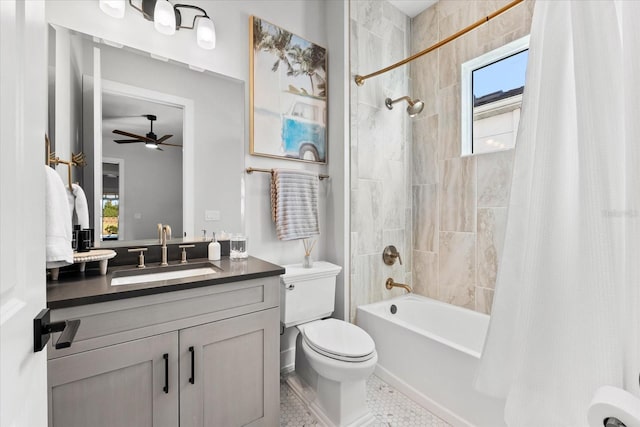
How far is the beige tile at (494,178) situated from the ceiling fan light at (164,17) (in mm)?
2148

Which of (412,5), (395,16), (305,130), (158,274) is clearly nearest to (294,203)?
(305,130)

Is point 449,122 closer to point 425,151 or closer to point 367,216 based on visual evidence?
point 425,151

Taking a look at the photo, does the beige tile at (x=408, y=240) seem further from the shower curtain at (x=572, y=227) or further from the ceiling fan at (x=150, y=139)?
the ceiling fan at (x=150, y=139)

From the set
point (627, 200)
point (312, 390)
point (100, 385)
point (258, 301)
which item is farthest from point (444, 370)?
point (100, 385)

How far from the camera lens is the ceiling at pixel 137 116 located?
1493 mm

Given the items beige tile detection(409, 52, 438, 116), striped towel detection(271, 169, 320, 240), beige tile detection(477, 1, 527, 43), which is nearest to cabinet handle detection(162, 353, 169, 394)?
striped towel detection(271, 169, 320, 240)

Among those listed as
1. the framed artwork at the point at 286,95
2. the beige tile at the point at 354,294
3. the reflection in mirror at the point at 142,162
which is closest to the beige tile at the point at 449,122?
the framed artwork at the point at 286,95

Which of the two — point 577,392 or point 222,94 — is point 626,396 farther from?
point 222,94

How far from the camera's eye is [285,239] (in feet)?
6.40

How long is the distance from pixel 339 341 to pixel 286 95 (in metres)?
1.66

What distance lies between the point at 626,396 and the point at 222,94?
80.9 inches

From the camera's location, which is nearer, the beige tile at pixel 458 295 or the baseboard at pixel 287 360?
the baseboard at pixel 287 360

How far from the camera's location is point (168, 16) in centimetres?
Result: 153

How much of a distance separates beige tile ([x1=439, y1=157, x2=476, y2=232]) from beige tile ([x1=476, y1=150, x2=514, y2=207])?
6 cm
